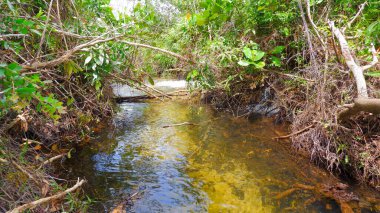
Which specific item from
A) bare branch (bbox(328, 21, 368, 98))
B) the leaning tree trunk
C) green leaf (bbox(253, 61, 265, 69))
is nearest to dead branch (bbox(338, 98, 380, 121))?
the leaning tree trunk

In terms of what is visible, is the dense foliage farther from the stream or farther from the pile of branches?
the stream

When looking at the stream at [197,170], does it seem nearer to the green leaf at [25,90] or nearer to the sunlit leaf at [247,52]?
the sunlit leaf at [247,52]

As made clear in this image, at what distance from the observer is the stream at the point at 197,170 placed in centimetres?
274

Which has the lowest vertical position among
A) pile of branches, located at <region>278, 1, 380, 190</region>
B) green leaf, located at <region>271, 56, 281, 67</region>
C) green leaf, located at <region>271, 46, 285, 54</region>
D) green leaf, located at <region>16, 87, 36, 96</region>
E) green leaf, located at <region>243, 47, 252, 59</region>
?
pile of branches, located at <region>278, 1, 380, 190</region>

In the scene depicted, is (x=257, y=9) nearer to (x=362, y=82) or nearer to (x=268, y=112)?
(x=268, y=112)

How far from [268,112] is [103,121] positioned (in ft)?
11.8

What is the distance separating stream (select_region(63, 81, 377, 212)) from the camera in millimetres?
2739

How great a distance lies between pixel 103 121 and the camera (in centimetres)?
519

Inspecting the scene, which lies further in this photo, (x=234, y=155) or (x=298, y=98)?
(x=298, y=98)

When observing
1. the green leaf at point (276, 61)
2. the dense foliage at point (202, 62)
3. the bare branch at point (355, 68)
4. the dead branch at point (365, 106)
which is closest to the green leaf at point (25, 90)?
the dense foliage at point (202, 62)

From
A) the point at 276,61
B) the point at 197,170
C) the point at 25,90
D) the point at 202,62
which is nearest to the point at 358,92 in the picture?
the point at 202,62

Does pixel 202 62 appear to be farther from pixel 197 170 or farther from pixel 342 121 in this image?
pixel 342 121

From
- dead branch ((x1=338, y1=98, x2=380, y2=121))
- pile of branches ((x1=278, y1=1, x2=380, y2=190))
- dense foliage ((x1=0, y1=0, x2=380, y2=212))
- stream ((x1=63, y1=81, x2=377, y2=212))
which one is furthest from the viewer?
pile of branches ((x1=278, y1=1, x2=380, y2=190))

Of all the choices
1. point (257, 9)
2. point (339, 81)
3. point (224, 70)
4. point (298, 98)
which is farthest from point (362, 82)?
point (224, 70)
